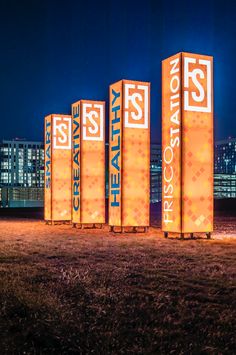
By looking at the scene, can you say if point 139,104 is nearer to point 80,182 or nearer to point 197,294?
point 80,182

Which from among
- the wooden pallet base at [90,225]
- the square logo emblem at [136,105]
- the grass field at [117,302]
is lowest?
the wooden pallet base at [90,225]

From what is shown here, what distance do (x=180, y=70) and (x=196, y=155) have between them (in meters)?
2.77

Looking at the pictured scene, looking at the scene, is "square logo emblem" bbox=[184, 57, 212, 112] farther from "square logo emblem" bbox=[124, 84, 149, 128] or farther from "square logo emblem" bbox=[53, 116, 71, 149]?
"square logo emblem" bbox=[53, 116, 71, 149]

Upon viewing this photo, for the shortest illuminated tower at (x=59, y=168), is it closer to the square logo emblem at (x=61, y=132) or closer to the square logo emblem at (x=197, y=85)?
the square logo emblem at (x=61, y=132)

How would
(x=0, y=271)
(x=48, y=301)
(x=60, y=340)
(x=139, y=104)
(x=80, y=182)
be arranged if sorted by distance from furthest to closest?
(x=80, y=182) → (x=139, y=104) → (x=0, y=271) → (x=48, y=301) → (x=60, y=340)

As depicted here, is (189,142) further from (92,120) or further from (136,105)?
(92,120)

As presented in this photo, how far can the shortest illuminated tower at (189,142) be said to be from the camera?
1728 centimetres

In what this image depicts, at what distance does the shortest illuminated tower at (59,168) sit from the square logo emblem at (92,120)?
3636mm

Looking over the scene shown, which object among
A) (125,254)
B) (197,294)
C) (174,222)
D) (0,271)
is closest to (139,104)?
(174,222)

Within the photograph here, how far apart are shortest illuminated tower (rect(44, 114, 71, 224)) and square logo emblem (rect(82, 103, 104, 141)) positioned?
11.9 ft

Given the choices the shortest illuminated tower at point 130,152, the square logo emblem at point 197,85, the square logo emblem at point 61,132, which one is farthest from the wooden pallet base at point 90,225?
the square logo emblem at point 197,85

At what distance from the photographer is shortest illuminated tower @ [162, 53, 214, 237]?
17.3 metres

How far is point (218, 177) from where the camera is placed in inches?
2267

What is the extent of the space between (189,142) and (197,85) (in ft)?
6.10
